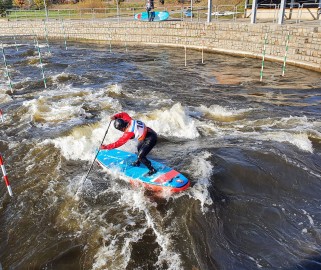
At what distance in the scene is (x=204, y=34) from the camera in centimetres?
2531

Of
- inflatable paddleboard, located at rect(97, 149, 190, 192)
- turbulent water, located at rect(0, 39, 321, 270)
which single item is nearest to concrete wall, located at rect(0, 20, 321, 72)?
turbulent water, located at rect(0, 39, 321, 270)

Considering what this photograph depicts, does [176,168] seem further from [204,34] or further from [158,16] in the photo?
[158,16]

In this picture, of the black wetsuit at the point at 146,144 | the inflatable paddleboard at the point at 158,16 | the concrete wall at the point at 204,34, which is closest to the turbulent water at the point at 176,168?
the black wetsuit at the point at 146,144

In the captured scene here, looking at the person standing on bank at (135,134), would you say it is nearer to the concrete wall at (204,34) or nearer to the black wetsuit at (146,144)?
the black wetsuit at (146,144)

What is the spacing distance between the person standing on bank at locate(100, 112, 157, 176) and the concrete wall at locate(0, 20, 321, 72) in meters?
14.3

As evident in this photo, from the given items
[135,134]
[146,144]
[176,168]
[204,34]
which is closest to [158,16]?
[204,34]

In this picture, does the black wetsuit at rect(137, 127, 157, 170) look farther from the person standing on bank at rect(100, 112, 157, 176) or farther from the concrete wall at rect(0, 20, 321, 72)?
the concrete wall at rect(0, 20, 321, 72)

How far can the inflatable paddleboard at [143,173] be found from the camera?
7.07 metres

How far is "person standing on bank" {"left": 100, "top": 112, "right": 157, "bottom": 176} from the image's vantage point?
6.95 meters

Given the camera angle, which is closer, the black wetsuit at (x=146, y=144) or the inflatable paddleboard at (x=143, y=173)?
the inflatable paddleboard at (x=143, y=173)

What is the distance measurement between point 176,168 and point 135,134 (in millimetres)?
1824

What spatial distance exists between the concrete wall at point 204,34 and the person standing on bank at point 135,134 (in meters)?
14.3

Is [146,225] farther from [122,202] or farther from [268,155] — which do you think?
[268,155]

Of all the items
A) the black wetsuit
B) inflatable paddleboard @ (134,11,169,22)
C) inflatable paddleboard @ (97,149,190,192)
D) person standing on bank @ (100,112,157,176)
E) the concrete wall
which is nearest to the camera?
person standing on bank @ (100,112,157,176)
